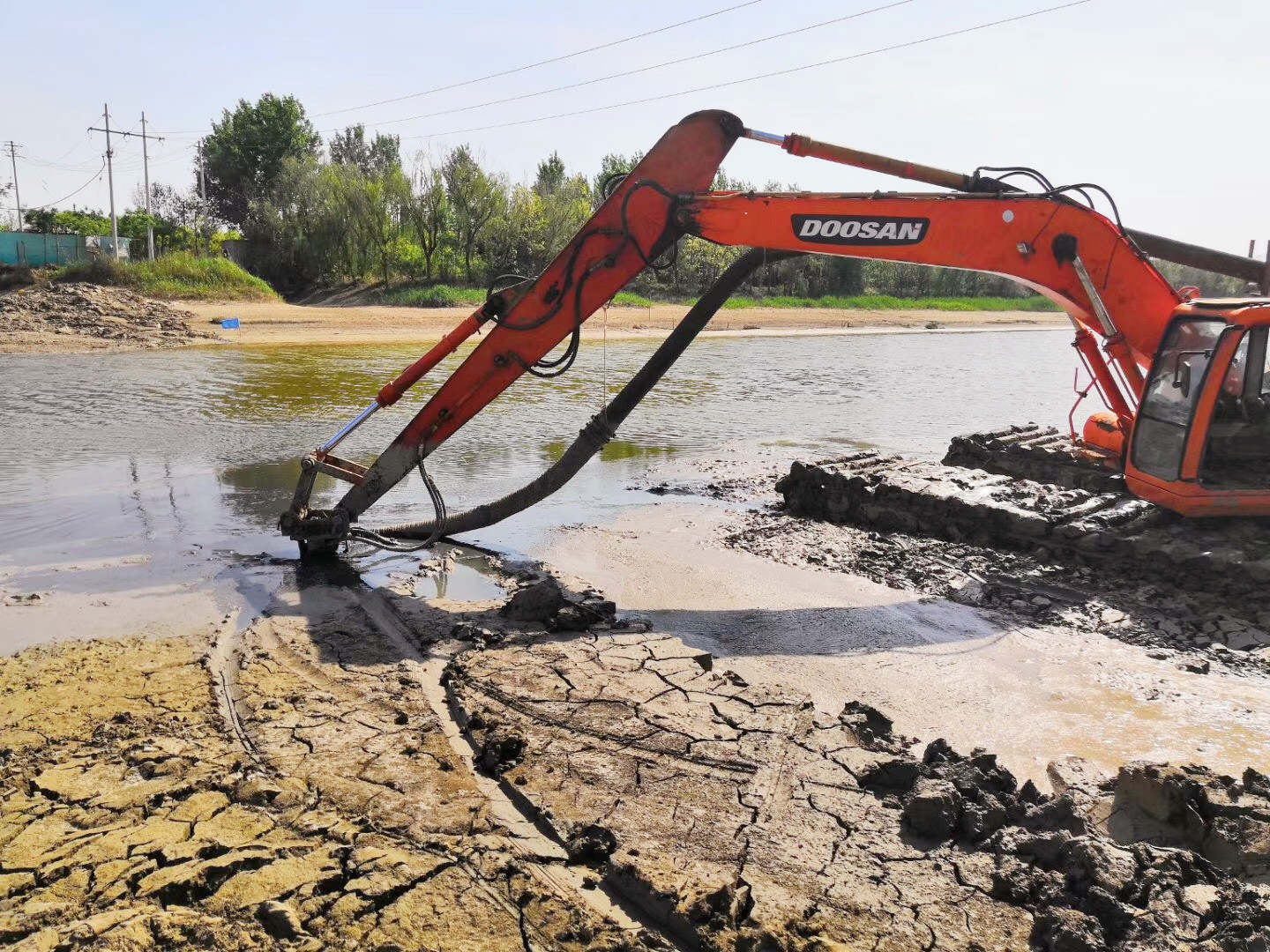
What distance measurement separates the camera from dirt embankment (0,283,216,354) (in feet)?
79.8

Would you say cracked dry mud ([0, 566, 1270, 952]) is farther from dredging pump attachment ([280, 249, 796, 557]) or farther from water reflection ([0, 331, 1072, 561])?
water reflection ([0, 331, 1072, 561])

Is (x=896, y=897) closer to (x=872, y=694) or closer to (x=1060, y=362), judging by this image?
(x=872, y=694)

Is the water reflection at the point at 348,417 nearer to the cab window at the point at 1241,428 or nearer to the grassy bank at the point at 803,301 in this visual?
the cab window at the point at 1241,428

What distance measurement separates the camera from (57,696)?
518 cm

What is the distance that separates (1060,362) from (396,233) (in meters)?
28.1

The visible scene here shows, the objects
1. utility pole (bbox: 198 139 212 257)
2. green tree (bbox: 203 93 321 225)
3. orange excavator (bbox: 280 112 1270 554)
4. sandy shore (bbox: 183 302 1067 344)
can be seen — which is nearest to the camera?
orange excavator (bbox: 280 112 1270 554)

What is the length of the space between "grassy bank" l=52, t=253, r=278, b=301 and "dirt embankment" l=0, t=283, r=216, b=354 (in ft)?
17.1

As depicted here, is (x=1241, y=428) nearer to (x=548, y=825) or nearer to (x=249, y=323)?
(x=548, y=825)

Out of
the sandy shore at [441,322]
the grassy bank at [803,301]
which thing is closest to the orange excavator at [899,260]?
the sandy shore at [441,322]

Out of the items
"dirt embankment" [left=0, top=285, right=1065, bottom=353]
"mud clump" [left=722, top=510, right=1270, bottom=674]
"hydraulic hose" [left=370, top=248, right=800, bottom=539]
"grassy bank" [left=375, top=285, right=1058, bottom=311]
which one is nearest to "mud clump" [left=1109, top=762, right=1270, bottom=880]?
"mud clump" [left=722, top=510, right=1270, bottom=674]

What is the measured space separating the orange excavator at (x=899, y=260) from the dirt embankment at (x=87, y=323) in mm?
20052

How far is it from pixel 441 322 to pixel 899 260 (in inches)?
1068

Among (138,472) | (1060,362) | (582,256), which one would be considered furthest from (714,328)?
(582,256)

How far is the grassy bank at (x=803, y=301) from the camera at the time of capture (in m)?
38.7
